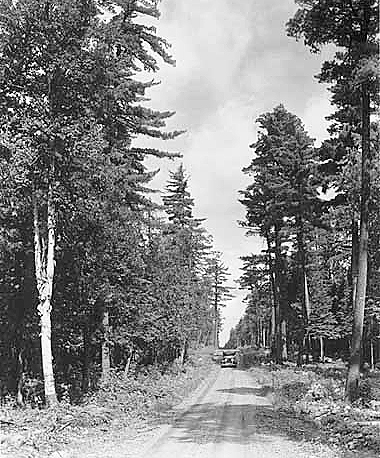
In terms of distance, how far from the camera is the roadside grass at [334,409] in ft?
40.7

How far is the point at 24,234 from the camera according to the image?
2072cm

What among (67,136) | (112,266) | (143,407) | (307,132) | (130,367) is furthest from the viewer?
(307,132)

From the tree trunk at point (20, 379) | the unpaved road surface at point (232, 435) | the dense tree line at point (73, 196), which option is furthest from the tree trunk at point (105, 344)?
the unpaved road surface at point (232, 435)

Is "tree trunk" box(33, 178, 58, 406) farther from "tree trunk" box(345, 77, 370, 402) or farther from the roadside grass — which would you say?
"tree trunk" box(345, 77, 370, 402)

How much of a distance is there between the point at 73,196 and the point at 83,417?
22.4 ft

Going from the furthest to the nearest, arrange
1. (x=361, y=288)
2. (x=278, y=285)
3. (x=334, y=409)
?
(x=278, y=285) → (x=361, y=288) → (x=334, y=409)

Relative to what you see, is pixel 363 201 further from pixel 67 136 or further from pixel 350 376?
pixel 67 136

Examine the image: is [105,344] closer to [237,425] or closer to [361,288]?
[237,425]

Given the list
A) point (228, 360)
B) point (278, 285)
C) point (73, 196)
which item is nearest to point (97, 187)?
point (73, 196)

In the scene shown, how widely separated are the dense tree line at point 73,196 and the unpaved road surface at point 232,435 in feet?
14.5

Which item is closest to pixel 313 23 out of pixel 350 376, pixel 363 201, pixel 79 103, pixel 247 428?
pixel 363 201

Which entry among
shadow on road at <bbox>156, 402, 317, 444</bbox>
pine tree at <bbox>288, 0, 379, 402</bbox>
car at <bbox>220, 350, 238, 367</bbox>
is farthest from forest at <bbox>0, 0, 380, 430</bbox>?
car at <bbox>220, 350, 238, 367</bbox>

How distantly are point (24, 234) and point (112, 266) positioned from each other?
3.59 m

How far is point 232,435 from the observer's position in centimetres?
→ 1391
